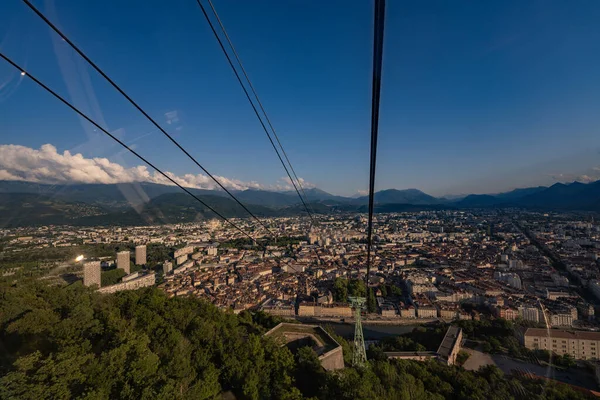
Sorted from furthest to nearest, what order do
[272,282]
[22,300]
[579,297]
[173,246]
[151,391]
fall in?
[173,246] < [272,282] < [579,297] < [22,300] < [151,391]

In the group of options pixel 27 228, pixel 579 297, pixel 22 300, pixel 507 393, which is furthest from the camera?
pixel 27 228

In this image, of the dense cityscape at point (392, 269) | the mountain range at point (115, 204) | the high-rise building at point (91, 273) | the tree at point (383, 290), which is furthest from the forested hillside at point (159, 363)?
the high-rise building at point (91, 273)

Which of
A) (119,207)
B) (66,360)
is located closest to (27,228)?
(119,207)

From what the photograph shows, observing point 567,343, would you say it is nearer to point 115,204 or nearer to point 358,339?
point 358,339

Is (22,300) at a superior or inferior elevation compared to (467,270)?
superior

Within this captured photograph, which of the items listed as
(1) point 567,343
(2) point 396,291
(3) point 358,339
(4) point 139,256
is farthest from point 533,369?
(4) point 139,256

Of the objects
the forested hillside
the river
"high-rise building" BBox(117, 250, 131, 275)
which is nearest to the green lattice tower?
the forested hillside

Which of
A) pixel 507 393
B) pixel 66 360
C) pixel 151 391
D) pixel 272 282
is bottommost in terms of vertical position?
pixel 272 282

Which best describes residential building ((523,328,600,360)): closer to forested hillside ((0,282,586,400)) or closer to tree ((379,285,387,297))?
forested hillside ((0,282,586,400))

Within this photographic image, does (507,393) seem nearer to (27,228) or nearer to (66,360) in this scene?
(66,360)
